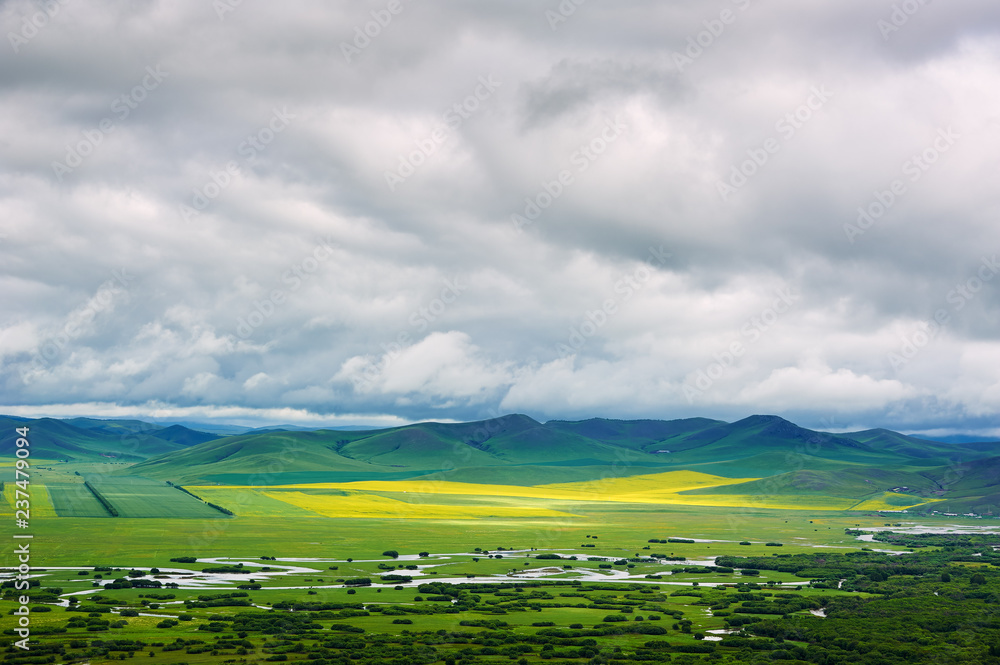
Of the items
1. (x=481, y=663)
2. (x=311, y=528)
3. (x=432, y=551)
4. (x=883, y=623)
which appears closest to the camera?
(x=481, y=663)

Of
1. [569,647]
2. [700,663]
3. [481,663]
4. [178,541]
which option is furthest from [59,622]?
[178,541]

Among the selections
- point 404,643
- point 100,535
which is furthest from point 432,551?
point 404,643

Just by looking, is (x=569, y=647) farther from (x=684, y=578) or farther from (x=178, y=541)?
(x=178, y=541)

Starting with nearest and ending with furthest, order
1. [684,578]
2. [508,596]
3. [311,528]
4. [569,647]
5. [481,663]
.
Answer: [481,663] < [569,647] < [508,596] < [684,578] < [311,528]

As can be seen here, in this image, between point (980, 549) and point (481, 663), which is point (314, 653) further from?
point (980, 549)

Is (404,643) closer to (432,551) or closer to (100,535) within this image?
(432,551)

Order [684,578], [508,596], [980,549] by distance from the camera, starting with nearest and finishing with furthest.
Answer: [508,596]
[684,578]
[980,549]

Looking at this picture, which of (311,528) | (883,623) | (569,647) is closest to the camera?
(569,647)

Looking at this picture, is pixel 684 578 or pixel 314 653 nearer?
pixel 314 653

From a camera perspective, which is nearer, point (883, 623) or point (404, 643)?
point (404, 643)
